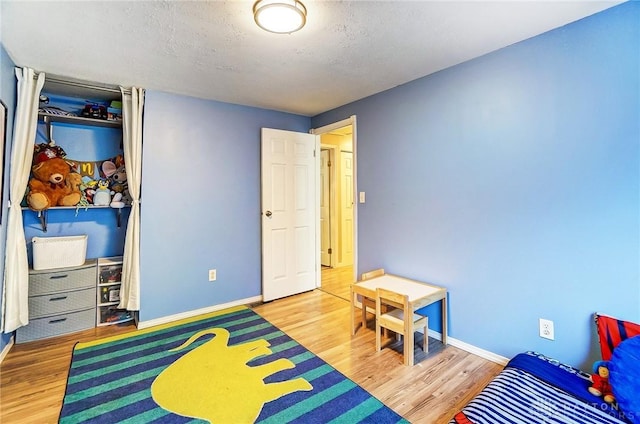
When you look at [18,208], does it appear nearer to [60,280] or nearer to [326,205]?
[60,280]

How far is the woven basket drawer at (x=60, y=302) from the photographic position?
2.48 meters

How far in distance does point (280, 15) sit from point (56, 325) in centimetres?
306

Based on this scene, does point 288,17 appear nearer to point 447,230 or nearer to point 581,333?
point 447,230

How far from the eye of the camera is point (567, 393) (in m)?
1.51

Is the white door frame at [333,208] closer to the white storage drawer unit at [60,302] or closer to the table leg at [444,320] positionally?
the table leg at [444,320]

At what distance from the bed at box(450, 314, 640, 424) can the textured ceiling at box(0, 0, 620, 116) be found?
181 centimetres

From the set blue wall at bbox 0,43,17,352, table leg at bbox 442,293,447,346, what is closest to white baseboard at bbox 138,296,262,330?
blue wall at bbox 0,43,17,352

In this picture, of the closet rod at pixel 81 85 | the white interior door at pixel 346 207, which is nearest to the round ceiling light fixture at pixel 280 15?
the closet rod at pixel 81 85

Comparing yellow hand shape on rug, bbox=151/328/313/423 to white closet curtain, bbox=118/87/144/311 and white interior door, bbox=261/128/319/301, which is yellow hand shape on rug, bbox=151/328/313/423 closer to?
white closet curtain, bbox=118/87/144/311

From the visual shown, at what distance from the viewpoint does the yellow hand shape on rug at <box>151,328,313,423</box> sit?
1686 mm

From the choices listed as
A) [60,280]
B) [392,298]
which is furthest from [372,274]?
[60,280]

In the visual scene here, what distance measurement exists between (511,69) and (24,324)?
4.04m

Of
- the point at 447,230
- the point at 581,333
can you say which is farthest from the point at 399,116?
the point at 581,333

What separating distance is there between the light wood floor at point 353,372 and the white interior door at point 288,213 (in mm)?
794
